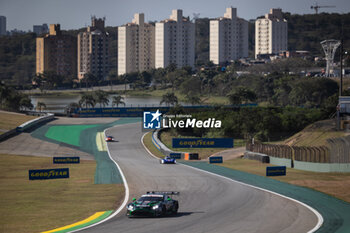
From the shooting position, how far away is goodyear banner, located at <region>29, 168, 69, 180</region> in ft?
157

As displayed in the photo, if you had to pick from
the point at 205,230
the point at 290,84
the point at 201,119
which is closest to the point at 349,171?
the point at 205,230

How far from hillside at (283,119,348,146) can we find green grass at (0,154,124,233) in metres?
33.6

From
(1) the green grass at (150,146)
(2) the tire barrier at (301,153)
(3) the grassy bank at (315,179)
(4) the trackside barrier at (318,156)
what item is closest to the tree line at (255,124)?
(1) the green grass at (150,146)

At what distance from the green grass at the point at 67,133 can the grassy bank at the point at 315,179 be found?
39429 mm

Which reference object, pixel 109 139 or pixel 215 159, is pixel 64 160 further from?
pixel 109 139

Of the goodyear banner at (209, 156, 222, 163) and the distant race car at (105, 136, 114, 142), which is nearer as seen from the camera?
the goodyear banner at (209, 156, 222, 163)

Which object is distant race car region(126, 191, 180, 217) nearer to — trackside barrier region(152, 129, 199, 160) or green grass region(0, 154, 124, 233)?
green grass region(0, 154, 124, 233)

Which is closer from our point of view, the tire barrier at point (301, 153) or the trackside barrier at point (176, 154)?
the tire barrier at point (301, 153)

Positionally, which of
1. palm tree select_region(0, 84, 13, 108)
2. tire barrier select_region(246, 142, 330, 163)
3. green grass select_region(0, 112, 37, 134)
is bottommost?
tire barrier select_region(246, 142, 330, 163)

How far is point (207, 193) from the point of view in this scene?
3828cm

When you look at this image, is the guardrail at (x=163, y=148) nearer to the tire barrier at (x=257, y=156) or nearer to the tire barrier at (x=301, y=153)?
the tire barrier at (x=257, y=156)

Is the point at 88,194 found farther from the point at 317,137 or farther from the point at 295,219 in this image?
the point at 317,137

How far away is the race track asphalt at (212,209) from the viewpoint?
2650 centimetres

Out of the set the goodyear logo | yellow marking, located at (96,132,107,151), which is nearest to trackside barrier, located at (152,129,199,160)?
yellow marking, located at (96,132,107,151)
